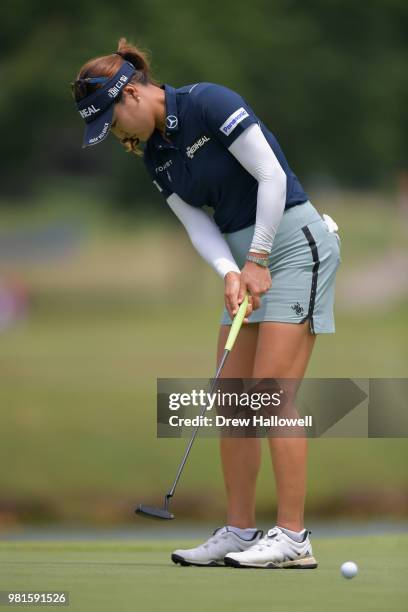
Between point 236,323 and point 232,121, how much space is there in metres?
0.54

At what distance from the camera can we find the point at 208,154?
3.57 m

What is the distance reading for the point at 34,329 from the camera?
1215cm

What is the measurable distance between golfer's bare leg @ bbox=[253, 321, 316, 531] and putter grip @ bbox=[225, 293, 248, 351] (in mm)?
95

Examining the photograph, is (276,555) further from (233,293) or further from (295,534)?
(233,293)

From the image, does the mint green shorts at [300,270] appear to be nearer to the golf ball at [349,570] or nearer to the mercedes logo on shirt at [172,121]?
the mercedes logo on shirt at [172,121]

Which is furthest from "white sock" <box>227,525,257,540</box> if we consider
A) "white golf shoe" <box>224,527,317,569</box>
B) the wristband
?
the wristband

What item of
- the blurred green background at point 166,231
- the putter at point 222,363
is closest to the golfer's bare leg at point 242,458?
the putter at point 222,363

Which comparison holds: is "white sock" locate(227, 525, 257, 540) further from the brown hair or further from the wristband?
the brown hair

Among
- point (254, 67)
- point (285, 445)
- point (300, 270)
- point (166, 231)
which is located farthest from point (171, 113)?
point (166, 231)

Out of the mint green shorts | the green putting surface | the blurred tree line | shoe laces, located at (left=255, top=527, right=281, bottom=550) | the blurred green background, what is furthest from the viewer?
the blurred tree line

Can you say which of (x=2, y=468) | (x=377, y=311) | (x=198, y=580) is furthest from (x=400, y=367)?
(x=198, y=580)

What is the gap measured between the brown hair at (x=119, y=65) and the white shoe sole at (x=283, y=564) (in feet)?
3.78

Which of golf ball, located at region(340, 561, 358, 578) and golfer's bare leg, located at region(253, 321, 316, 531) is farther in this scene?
golfer's bare leg, located at region(253, 321, 316, 531)

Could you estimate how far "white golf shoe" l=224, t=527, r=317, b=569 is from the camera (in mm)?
3453
